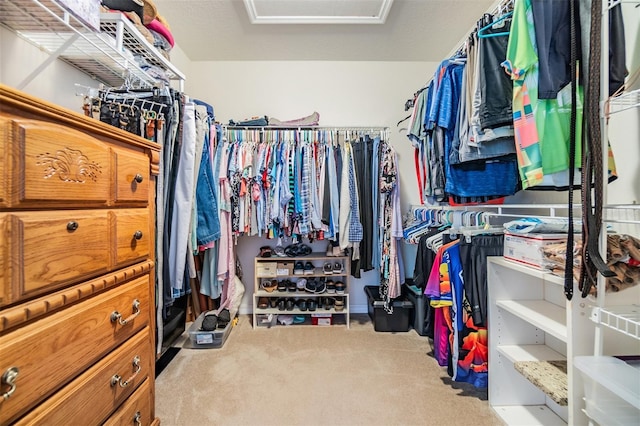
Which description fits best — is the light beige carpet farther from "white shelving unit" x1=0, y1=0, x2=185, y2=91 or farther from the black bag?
"white shelving unit" x1=0, y1=0, x2=185, y2=91

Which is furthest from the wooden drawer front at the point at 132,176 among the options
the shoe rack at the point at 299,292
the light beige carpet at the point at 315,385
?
the shoe rack at the point at 299,292

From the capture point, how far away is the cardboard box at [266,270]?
7.67 feet

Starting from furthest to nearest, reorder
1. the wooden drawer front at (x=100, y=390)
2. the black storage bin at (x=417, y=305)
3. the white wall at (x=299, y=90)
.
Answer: the white wall at (x=299, y=90)
the black storage bin at (x=417, y=305)
the wooden drawer front at (x=100, y=390)

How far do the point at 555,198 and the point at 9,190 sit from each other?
2.17 m

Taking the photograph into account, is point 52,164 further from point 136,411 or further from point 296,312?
point 296,312


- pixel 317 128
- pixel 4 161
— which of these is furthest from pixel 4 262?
pixel 317 128

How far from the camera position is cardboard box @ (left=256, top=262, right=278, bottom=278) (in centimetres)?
234

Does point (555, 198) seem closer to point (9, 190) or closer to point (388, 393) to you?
point (388, 393)

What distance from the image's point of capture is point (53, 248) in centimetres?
62

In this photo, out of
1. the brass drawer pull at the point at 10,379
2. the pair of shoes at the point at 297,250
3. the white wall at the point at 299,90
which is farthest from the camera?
the white wall at the point at 299,90

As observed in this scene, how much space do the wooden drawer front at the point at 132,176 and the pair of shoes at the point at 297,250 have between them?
5.10 feet

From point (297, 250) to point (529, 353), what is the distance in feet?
5.72

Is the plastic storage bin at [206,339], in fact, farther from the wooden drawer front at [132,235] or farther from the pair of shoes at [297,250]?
the wooden drawer front at [132,235]

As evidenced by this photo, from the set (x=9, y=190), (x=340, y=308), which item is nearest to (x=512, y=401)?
(x=340, y=308)
